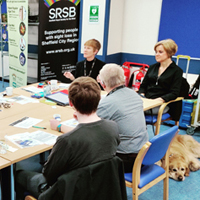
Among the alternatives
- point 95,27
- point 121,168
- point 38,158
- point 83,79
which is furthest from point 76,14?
point 121,168

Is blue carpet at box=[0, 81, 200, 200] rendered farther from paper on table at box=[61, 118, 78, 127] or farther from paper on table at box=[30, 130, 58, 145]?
paper on table at box=[30, 130, 58, 145]

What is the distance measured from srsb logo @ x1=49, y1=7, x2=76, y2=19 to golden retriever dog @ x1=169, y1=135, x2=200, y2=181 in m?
2.86

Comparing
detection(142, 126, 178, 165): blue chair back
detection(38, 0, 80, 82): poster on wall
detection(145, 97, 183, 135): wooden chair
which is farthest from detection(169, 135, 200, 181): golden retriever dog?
detection(38, 0, 80, 82): poster on wall

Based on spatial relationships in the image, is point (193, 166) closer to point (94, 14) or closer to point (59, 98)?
point (59, 98)

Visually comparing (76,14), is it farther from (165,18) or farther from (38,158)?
(38,158)

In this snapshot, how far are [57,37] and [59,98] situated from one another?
2.16 meters

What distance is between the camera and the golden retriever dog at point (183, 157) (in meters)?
2.89

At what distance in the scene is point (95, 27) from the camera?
5.16m

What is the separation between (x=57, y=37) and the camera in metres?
4.90

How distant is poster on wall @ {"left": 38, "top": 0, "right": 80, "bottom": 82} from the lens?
4656 millimetres

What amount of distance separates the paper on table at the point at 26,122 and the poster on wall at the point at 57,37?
2.46 metres

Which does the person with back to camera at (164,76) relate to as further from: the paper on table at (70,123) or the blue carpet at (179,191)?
the paper on table at (70,123)

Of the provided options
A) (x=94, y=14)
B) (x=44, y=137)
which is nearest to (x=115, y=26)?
(x=94, y=14)

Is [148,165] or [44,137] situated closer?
[44,137]
